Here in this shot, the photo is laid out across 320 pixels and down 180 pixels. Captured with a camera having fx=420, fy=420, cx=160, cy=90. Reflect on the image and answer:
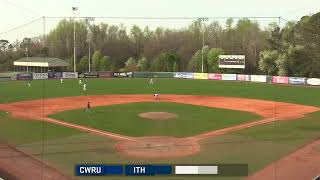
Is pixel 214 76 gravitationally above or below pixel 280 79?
above

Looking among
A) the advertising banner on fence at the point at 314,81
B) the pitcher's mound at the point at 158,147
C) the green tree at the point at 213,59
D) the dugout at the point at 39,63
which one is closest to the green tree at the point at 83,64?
the dugout at the point at 39,63

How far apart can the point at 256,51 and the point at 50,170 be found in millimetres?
73696

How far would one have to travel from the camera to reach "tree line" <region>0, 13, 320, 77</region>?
73.8 m

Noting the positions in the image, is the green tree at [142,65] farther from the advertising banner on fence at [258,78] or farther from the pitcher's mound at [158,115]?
the pitcher's mound at [158,115]

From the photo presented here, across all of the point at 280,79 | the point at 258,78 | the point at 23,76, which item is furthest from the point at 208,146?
the point at 23,76

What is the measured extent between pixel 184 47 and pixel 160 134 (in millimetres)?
70993

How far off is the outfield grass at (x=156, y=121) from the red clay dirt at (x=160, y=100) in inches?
41.1

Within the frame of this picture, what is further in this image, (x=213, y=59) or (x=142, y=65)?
(x=142, y=65)

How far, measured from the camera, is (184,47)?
9431 centimetres

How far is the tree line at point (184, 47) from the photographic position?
73.8 m

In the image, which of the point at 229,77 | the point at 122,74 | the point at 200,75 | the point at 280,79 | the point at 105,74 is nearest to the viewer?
the point at 280,79

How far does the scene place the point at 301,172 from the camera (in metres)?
16.5

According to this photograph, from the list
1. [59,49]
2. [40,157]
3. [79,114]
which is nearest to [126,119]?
[79,114]
